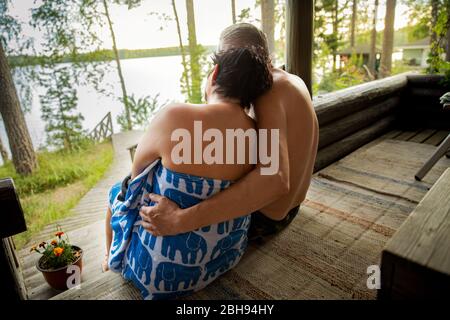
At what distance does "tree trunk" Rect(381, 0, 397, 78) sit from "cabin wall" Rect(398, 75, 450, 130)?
609 cm

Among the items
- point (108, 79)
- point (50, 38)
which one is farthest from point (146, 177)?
point (108, 79)

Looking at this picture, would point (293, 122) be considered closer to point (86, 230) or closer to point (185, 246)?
point (185, 246)

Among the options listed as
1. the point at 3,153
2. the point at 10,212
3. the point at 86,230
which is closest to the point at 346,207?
the point at 10,212

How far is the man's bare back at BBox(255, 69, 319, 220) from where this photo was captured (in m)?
1.30

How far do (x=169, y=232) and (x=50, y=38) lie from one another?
27.0ft

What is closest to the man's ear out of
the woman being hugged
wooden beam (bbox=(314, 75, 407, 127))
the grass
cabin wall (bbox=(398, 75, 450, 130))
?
the woman being hugged

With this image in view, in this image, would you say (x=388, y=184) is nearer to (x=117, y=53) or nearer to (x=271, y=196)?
(x=271, y=196)

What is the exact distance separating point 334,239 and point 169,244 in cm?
99

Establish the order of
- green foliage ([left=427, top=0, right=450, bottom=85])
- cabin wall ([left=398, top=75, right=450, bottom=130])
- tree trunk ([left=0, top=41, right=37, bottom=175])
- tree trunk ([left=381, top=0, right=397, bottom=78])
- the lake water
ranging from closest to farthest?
cabin wall ([left=398, top=75, right=450, bottom=130]) < green foliage ([left=427, top=0, right=450, bottom=85]) < tree trunk ([left=0, top=41, right=37, bottom=175]) < the lake water < tree trunk ([left=381, top=0, right=397, bottom=78])

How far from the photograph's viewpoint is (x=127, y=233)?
1.27 m

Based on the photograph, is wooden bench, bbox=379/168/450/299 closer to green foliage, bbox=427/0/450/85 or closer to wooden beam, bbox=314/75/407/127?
wooden beam, bbox=314/75/407/127

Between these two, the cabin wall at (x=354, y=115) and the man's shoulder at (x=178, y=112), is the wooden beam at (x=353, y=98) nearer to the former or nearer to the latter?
the cabin wall at (x=354, y=115)

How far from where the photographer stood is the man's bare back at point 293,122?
4.25 feet

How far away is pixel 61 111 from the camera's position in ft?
27.3
